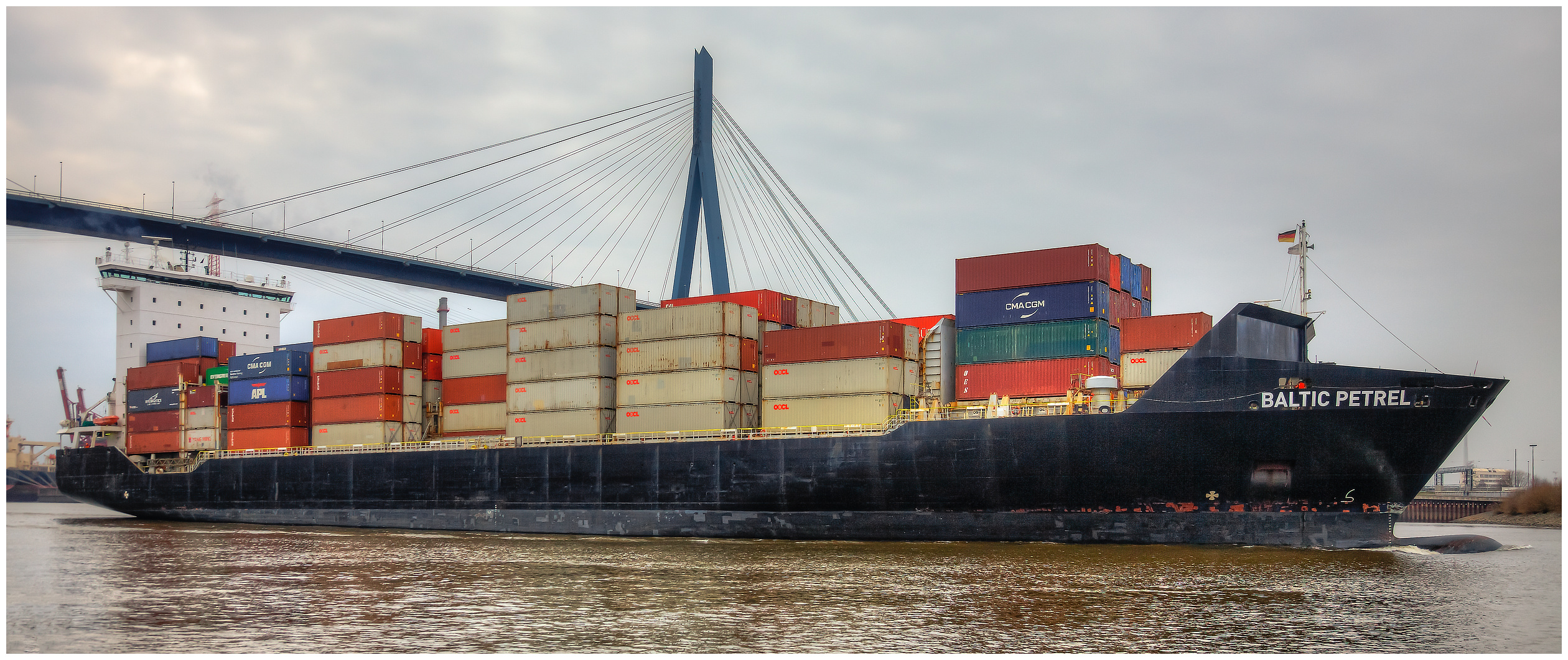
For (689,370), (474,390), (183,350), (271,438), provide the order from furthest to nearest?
(183,350)
(271,438)
(474,390)
(689,370)

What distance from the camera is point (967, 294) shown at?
104 feet

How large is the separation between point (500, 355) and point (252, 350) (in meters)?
24.8

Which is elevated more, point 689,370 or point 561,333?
point 561,333

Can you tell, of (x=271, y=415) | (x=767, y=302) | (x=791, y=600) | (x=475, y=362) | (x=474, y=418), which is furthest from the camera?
(x=271, y=415)

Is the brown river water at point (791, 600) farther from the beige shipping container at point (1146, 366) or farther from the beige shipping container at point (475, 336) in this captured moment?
the beige shipping container at point (475, 336)

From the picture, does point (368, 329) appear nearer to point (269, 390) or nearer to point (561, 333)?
point (269, 390)

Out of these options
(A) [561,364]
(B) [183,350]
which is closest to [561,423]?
(A) [561,364]

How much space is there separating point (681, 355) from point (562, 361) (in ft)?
17.1

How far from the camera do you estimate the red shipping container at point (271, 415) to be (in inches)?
1747

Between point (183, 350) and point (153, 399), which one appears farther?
point (183, 350)

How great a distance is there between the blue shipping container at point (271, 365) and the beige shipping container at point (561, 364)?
11.2 metres

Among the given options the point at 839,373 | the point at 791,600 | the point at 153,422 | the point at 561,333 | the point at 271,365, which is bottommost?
the point at 791,600

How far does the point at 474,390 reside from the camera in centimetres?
4091

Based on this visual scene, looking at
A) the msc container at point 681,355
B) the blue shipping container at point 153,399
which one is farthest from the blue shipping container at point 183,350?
the msc container at point 681,355
